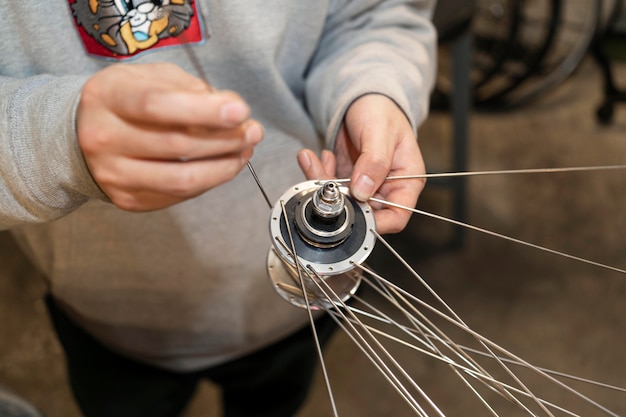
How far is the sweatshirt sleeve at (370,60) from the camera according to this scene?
1.67ft

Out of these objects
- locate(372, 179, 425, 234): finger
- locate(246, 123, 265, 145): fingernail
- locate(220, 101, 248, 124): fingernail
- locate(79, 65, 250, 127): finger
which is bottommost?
locate(372, 179, 425, 234): finger

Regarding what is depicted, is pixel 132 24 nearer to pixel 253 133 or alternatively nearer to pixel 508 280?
pixel 253 133

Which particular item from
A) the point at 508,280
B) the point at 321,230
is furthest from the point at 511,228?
the point at 321,230

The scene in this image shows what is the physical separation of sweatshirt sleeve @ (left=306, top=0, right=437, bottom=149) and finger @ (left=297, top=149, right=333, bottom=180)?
0.05m

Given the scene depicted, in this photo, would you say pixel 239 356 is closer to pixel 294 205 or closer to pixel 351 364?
pixel 294 205

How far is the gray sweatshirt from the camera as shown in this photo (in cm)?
43

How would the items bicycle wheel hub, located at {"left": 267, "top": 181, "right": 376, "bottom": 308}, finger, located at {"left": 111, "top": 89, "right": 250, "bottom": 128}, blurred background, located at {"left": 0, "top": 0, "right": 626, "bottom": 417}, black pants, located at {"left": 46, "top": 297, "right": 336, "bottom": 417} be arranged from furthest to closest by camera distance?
blurred background, located at {"left": 0, "top": 0, "right": 626, "bottom": 417} < black pants, located at {"left": 46, "top": 297, "right": 336, "bottom": 417} < bicycle wheel hub, located at {"left": 267, "top": 181, "right": 376, "bottom": 308} < finger, located at {"left": 111, "top": 89, "right": 250, "bottom": 128}

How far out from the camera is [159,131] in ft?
1.02

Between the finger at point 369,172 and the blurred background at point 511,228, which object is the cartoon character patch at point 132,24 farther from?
the blurred background at point 511,228

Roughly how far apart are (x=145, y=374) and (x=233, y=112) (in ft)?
1.62

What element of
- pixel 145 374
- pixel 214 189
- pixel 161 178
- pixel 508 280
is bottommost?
pixel 508 280

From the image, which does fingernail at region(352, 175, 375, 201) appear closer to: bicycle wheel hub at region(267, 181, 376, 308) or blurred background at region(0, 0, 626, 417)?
bicycle wheel hub at region(267, 181, 376, 308)

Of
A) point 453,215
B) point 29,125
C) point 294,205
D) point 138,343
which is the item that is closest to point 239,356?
point 138,343

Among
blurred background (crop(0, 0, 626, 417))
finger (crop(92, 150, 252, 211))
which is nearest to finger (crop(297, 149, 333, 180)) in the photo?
finger (crop(92, 150, 252, 211))
